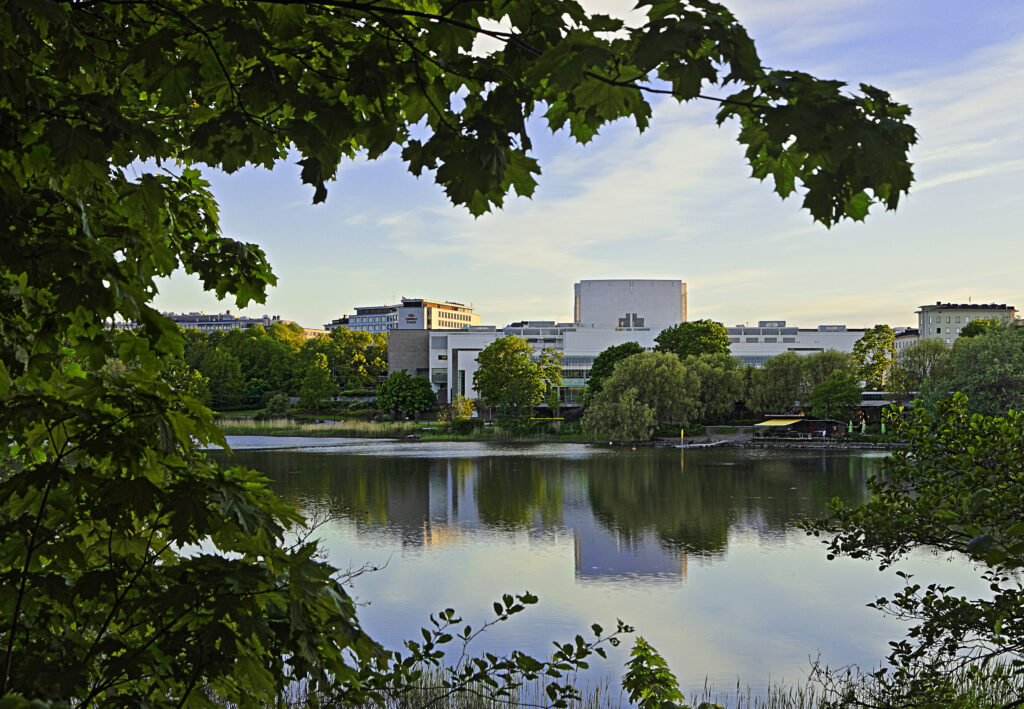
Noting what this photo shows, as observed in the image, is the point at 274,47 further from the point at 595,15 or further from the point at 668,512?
the point at 668,512

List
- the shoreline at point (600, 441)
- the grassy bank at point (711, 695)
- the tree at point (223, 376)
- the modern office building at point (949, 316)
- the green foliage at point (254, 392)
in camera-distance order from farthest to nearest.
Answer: the modern office building at point (949, 316) → the green foliage at point (254, 392) → the tree at point (223, 376) → the shoreline at point (600, 441) → the grassy bank at point (711, 695)

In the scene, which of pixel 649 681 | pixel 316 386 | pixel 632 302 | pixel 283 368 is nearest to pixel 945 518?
pixel 649 681

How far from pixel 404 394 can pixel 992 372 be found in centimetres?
3765

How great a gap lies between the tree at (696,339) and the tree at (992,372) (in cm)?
1936

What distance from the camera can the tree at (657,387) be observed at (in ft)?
135

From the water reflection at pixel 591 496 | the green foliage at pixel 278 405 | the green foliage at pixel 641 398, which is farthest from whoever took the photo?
the green foliage at pixel 278 405

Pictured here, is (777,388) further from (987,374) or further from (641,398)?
(987,374)

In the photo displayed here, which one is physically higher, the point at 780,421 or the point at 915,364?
the point at 915,364

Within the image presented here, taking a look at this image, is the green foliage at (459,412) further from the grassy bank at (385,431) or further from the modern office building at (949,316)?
the modern office building at (949,316)

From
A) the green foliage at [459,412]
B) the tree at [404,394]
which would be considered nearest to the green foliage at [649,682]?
the green foliage at [459,412]

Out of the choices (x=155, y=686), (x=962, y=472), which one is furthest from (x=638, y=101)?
(x=962, y=472)

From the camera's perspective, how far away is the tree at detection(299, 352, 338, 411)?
60.3 m

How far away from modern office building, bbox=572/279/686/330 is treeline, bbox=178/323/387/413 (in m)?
21.5

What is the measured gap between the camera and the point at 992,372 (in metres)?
30.7
